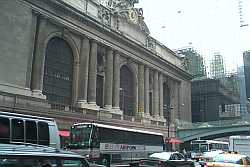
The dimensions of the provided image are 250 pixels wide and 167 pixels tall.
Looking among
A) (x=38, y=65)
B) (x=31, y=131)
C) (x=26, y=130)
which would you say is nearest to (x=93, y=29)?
(x=38, y=65)

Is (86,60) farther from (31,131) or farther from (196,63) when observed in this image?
(196,63)

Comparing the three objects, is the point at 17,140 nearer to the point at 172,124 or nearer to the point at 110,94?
the point at 110,94

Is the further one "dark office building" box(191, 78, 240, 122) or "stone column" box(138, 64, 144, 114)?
"dark office building" box(191, 78, 240, 122)

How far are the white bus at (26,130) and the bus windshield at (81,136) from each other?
9881 millimetres

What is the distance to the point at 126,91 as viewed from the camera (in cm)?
5212

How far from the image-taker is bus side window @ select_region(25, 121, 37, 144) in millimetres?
12055

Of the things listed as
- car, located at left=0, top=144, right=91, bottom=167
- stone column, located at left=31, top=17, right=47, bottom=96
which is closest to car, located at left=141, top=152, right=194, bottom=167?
car, located at left=0, top=144, right=91, bottom=167

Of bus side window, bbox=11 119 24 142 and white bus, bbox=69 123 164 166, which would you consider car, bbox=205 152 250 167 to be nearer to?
bus side window, bbox=11 119 24 142

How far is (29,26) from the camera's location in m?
35.3

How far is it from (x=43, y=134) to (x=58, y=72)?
27.4 meters

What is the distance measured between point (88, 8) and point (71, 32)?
A: 5165 millimetres

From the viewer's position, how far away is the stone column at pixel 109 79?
1785 inches

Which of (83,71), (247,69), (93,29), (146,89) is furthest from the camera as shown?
(247,69)

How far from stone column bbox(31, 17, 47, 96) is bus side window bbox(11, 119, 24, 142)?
23152 millimetres
